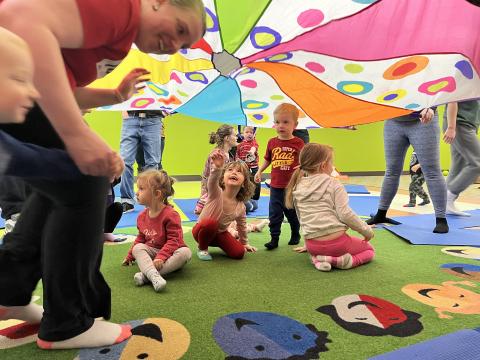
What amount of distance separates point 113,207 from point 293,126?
3.91ft

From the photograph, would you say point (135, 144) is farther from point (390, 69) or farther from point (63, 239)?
point (63, 239)

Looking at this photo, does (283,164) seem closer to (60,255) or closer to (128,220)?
(128,220)

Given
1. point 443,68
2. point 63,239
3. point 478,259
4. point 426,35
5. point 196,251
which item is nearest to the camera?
point 63,239

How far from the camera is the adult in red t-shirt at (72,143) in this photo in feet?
2.18

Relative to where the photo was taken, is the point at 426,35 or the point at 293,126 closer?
the point at 426,35

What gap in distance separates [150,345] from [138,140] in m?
2.58

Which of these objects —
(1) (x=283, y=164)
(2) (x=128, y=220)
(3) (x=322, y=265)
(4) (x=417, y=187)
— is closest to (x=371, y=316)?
(3) (x=322, y=265)

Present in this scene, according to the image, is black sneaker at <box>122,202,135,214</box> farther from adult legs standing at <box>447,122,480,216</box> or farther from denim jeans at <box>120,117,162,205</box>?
adult legs standing at <box>447,122,480,216</box>

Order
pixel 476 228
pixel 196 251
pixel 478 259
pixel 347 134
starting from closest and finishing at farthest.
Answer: pixel 478 259, pixel 196 251, pixel 476 228, pixel 347 134

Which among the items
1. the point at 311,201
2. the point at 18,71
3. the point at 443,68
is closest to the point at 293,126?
the point at 311,201

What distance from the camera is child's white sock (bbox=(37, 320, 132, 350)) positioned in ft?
3.15

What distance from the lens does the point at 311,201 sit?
6.33 feet

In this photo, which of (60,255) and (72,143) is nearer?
(72,143)

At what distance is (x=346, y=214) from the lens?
5.98ft
